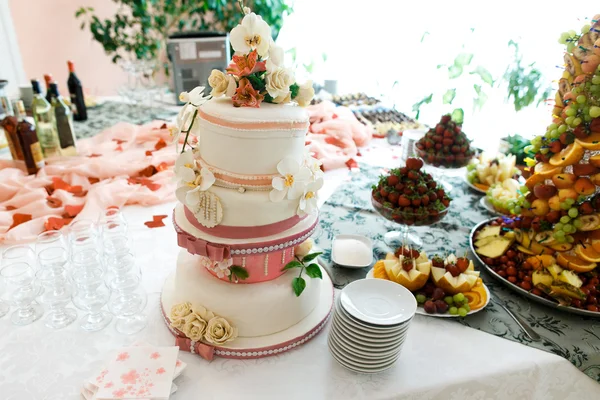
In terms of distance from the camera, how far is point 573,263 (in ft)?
3.83

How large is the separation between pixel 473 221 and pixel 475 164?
366 mm

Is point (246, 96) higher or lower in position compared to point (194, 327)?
higher

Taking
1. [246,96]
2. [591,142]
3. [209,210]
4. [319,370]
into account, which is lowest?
[319,370]

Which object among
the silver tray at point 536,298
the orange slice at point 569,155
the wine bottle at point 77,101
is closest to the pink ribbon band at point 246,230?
the silver tray at point 536,298

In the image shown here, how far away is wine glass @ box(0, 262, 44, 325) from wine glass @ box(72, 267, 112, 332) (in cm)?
12

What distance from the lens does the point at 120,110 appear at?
8.79ft

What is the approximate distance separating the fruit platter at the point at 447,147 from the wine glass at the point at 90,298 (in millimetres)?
1222

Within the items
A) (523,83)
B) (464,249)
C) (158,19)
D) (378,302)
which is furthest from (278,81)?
(158,19)

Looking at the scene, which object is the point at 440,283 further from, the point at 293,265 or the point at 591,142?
the point at 591,142

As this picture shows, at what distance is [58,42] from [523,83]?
3602mm

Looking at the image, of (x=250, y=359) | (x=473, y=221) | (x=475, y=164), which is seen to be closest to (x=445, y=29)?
(x=475, y=164)

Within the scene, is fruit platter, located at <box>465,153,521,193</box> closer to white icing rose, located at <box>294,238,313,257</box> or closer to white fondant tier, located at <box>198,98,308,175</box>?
white icing rose, located at <box>294,238,313,257</box>

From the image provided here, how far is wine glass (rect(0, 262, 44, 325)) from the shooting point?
3.34ft

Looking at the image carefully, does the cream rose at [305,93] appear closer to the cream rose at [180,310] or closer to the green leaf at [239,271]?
the green leaf at [239,271]
